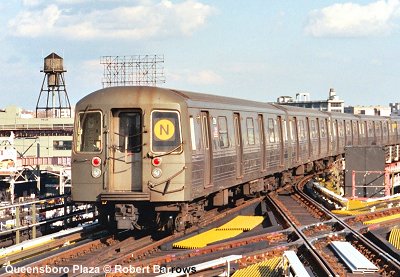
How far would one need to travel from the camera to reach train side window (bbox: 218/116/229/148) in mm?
14305

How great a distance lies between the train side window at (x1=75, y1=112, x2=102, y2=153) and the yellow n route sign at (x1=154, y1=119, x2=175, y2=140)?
1.18 metres

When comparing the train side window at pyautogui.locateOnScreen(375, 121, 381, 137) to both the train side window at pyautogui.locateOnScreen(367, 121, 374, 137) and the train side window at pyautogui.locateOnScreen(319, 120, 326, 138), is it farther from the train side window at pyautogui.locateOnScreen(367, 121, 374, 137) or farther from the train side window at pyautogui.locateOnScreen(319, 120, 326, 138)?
the train side window at pyautogui.locateOnScreen(319, 120, 326, 138)

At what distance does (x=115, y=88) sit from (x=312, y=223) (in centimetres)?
541

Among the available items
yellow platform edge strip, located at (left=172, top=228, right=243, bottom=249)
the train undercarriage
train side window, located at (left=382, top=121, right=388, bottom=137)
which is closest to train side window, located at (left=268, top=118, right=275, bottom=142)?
the train undercarriage

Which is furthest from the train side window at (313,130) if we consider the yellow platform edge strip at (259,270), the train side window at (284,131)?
the yellow platform edge strip at (259,270)

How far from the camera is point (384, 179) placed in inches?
880

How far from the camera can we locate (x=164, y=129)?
470 inches

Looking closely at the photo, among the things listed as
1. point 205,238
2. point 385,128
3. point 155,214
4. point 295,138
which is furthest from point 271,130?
point 385,128

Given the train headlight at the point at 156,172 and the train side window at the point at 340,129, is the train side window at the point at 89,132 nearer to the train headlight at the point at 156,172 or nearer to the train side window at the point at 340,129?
the train headlight at the point at 156,172

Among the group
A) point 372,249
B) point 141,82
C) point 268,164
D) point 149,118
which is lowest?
point 372,249

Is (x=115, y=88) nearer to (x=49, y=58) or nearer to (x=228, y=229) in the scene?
(x=228, y=229)

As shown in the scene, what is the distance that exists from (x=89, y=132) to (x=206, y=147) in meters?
2.50

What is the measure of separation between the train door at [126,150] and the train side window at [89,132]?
306 mm

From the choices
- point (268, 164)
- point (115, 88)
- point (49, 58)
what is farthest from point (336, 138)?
point (49, 58)
